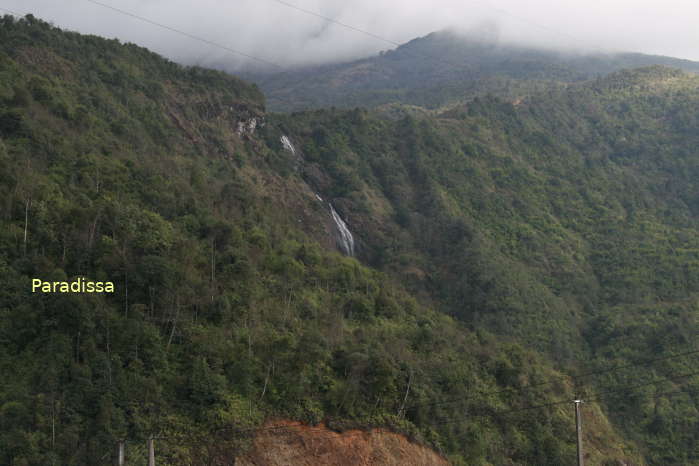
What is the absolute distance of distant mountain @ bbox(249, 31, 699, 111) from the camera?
11556 centimetres

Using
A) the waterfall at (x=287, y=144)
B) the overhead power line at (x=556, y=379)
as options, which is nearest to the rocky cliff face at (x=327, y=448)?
the overhead power line at (x=556, y=379)

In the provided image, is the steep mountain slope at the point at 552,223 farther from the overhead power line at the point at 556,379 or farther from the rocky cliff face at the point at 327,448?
the rocky cliff face at the point at 327,448

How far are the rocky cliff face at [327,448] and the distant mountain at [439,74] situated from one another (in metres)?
79.3

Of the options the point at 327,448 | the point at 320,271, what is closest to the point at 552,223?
the point at 320,271

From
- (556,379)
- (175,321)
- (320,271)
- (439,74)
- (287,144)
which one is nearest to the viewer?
(175,321)

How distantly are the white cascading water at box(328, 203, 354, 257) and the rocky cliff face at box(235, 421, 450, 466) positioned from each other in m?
28.9

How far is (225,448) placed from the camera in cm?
2373

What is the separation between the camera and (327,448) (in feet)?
85.3

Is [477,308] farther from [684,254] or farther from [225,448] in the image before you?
[225,448]

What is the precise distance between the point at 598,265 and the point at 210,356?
47.0 m

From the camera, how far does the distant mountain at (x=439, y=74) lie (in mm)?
115562

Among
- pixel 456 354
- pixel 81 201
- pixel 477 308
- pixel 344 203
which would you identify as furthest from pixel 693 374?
pixel 81 201

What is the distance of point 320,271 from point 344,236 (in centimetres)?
1903

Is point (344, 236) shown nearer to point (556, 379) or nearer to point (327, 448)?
point (556, 379)
